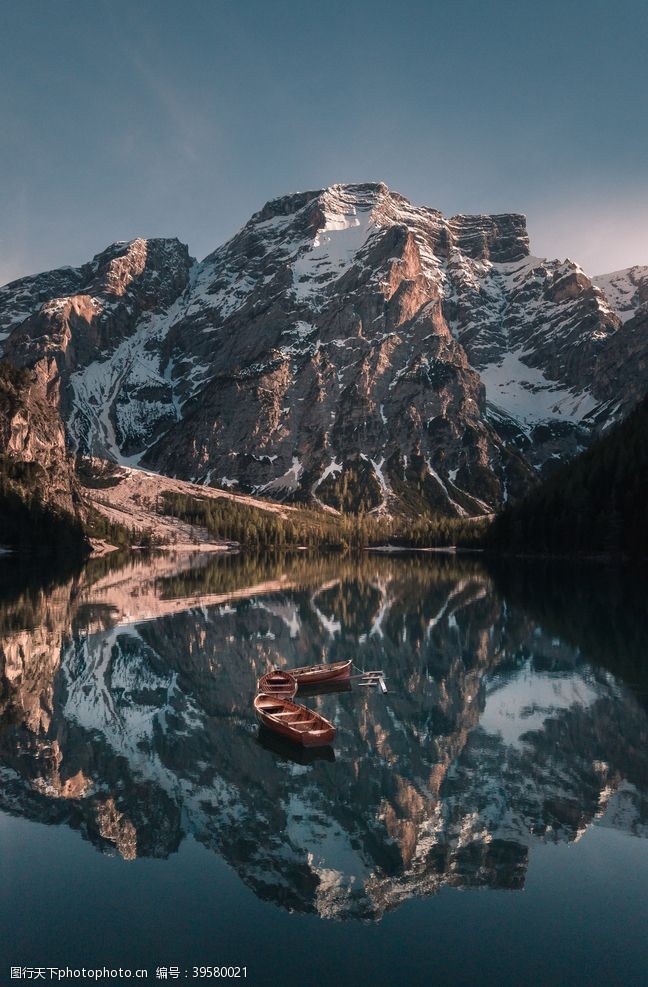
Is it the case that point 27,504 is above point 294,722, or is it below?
above

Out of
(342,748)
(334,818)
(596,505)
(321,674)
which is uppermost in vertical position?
(596,505)

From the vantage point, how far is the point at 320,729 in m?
29.5

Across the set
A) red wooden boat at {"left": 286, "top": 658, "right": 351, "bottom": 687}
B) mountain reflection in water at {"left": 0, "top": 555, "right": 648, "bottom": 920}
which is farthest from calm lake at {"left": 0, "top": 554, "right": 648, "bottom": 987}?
red wooden boat at {"left": 286, "top": 658, "right": 351, "bottom": 687}

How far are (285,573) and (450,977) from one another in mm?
124950

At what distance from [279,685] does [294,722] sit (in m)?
7.92

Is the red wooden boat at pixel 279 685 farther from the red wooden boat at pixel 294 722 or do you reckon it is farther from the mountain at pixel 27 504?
the mountain at pixel 27 504

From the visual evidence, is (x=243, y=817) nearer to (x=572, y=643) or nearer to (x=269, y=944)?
(x=269, y=944)

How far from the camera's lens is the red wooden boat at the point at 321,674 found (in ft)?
135

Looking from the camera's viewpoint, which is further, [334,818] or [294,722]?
[294,722]

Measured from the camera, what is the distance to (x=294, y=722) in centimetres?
3019

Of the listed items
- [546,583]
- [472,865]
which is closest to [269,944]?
[472,865]

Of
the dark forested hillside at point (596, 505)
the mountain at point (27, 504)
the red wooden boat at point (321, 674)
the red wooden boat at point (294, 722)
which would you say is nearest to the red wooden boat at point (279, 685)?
the red wooden boat at point (321, 674)

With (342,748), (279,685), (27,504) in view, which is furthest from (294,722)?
(27,504)

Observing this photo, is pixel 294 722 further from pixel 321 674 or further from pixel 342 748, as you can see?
pixel 321 674
